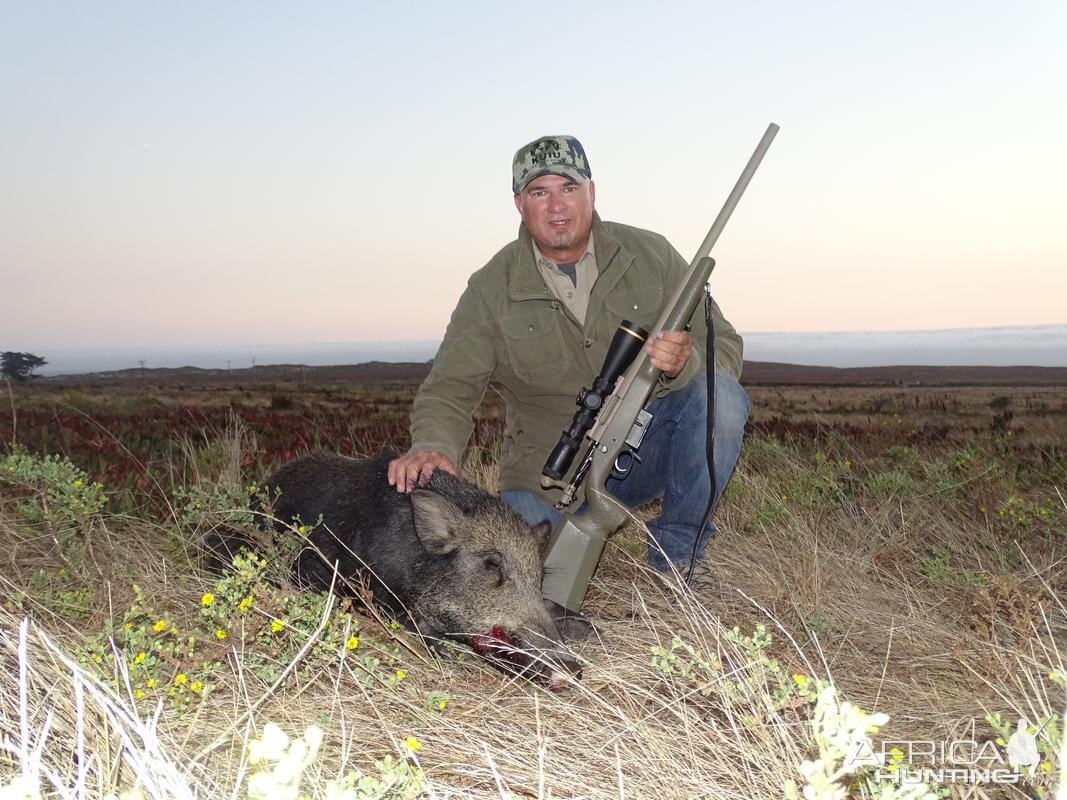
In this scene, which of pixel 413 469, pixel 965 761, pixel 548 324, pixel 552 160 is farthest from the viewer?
pixel 548 324

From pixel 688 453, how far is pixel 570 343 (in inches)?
45.3

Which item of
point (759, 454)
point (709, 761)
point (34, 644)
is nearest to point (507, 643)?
point (709, 761)

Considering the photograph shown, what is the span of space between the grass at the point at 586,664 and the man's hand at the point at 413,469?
0.83 metres

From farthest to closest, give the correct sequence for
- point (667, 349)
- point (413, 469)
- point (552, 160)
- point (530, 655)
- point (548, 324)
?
1. point (548, 324)
2. point (552, 160)
3. point (667, 349)
4. point (413, 469)
5. point (530, 655)

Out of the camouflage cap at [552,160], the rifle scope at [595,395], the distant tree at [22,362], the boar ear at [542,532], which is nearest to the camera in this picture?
the boar ear at [542,532]

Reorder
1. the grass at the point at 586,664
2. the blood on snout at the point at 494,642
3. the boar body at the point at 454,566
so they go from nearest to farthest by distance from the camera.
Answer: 1. the grass at the point at 586,664
2. the blood on snout at the point at 494,642
3. the boar body at the point at 454,566

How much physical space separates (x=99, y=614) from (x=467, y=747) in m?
2.55

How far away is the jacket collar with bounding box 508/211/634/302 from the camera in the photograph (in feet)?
19.9

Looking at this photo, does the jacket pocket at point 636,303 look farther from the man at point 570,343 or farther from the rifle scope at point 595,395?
the rifle scope at point 595,395

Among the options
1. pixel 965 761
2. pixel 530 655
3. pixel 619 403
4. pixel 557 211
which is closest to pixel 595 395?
pixel 619 403

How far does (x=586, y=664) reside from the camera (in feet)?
12.6

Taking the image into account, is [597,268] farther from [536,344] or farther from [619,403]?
[619,403]

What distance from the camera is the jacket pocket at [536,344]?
6.12 metres

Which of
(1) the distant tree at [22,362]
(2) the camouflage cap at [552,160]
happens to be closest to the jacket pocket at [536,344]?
(2) the camouflage cap at [552,160]
